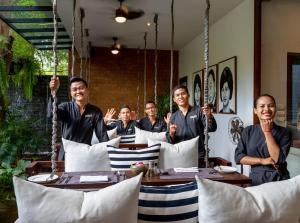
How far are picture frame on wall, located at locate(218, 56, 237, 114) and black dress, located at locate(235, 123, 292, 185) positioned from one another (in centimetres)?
227

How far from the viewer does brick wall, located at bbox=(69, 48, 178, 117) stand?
7.87 m

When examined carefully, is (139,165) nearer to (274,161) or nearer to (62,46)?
(274,161)

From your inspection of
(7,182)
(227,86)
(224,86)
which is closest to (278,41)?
(227,86)

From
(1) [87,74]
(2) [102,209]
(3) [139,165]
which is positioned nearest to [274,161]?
(3) [139,165]

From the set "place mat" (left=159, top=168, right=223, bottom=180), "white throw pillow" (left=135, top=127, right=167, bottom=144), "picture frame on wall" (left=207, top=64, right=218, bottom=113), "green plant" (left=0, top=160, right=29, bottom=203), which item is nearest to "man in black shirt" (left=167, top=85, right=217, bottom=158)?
"white throw pillow" (left=135, top=127, right=167, bottom=144)

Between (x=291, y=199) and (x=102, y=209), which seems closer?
(x=102, y=209)

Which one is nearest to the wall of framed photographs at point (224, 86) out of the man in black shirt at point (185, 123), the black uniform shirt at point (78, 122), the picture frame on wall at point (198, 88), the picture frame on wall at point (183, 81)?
the picture frame on wall at point (198, 88)

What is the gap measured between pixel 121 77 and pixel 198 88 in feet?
7.19

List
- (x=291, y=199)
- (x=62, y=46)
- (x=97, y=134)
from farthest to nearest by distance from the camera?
(x=62, y=46) < (x=97, y=134) < (x=291, y=199)

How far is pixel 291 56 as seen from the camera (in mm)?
4113

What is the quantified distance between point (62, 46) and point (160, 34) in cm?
240

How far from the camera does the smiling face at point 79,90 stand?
3215 millimetres

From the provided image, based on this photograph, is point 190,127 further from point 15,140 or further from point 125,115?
point 15,140

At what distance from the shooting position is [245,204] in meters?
1.48
